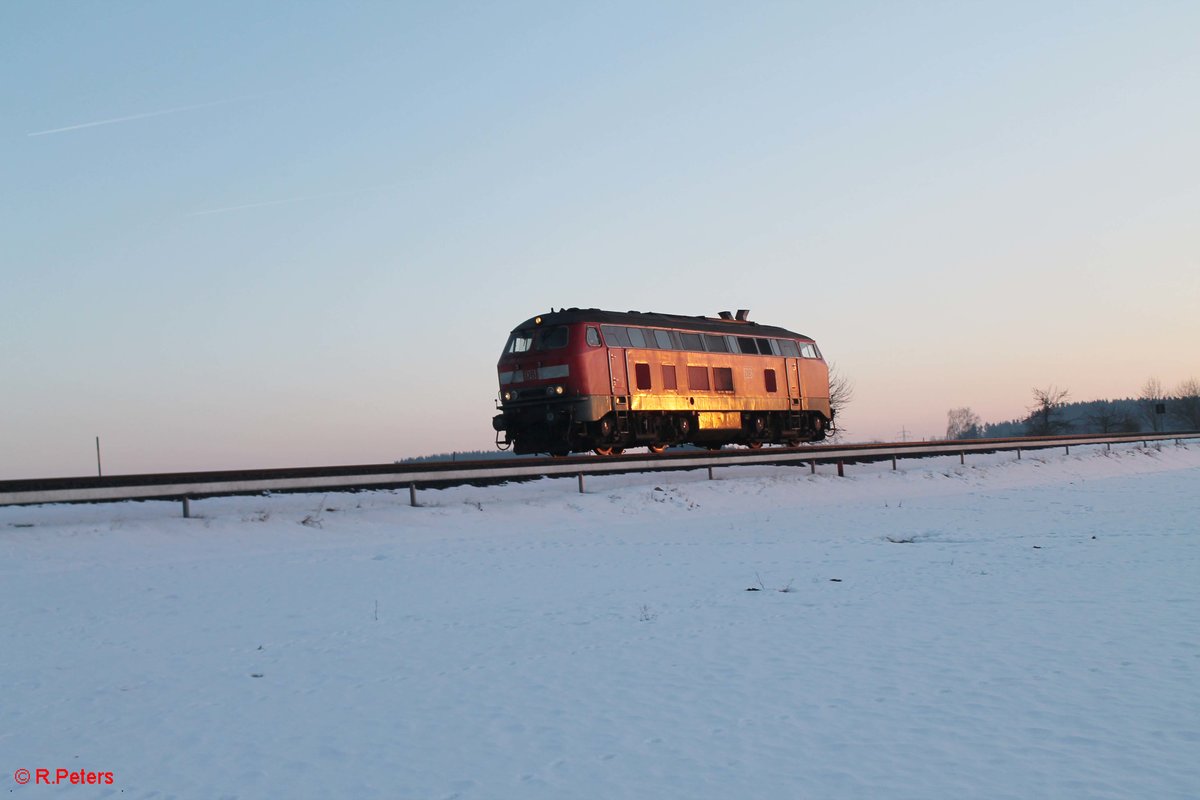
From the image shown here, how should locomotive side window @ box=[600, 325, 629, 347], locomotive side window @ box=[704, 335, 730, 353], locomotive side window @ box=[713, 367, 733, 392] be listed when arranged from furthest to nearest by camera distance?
1. locomotive side window @ box=[704, 335, 730, 353]
2. locomotive side window @ box=[713, 367, 733, 392]
3. locomotive side window @ box=[600, 325, 629, 347]

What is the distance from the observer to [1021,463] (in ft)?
115

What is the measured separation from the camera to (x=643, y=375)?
1017 inches

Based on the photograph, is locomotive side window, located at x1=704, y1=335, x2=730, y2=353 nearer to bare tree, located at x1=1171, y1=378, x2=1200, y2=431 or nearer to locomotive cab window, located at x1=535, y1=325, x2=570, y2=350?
locomotive cab window, located at x1=535, y1=325, x2=570, y2=350

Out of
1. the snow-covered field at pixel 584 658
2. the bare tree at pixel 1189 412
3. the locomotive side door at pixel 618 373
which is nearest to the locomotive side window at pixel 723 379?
the locomotive side door at pixel 618 373

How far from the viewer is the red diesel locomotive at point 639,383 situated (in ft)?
80.2

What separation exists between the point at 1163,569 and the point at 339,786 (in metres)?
10.3

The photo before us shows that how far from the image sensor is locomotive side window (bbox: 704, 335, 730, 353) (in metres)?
28.3

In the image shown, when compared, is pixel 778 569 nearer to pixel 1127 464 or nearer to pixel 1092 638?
pixel 1092 638

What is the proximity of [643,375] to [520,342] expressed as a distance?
11.0 feet

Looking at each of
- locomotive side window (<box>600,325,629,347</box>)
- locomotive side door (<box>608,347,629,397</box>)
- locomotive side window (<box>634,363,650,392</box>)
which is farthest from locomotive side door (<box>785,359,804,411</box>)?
locomotive side door (<box>608,347,629,397</box>)

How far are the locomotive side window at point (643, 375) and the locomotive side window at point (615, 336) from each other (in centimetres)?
68

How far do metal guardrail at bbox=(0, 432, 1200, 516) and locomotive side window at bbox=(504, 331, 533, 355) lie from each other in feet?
15.0

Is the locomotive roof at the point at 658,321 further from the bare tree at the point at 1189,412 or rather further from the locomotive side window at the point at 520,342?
the bare tree at the point at 1189,412

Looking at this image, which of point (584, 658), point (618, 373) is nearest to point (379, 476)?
point (618, 373)
